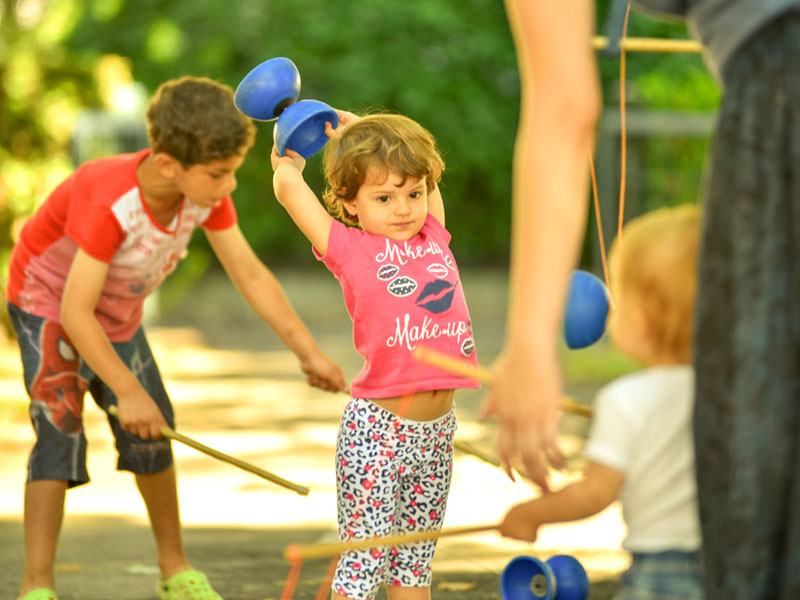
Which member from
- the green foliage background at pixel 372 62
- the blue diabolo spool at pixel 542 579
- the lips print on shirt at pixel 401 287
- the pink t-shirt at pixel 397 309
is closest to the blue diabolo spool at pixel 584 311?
the pink t-shirt at pixel 397 309

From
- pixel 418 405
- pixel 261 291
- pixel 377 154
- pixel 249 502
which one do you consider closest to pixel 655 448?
pixel 418 405

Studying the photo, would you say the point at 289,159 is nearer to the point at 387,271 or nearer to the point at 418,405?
the point at 387,271

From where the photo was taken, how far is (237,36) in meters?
12.6

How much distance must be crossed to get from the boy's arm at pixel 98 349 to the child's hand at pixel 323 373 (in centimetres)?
47

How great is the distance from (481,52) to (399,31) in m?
0.87

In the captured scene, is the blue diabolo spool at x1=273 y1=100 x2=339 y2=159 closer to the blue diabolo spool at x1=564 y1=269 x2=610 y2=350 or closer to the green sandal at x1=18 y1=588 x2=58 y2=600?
the blue diabolo spool at x1=564 y1=269 x2=610 y2=350

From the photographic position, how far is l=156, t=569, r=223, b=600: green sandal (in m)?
3.44

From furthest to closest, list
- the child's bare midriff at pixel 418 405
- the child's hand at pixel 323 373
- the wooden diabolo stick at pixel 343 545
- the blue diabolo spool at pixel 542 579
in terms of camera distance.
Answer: the child's hand at pixel 323 373, the blue diabolo spool at pixel 542 579, the child's bare midriff at pixel 418 405, the wooden diabolo stick at pixel 343 545

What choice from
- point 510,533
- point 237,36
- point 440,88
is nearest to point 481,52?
point 440,88

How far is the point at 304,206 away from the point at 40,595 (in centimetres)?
130

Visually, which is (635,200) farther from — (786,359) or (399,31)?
(786,359)

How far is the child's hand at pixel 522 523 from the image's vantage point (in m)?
2.10

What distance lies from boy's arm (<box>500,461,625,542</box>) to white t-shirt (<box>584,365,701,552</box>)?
0.9 inches

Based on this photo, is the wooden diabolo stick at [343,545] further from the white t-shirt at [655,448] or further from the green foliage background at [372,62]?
the green foliage background at [372,62]
